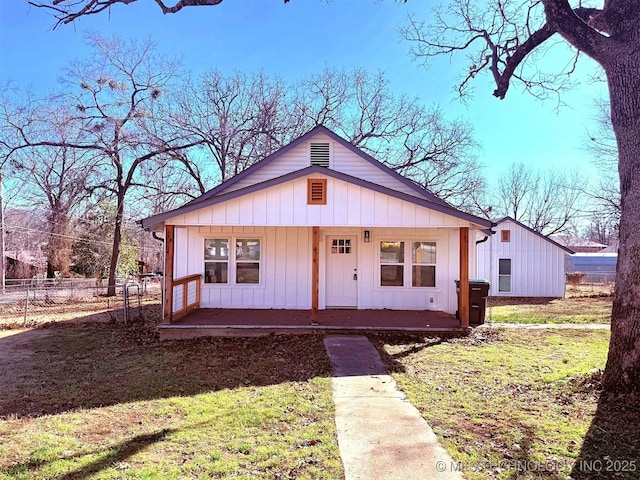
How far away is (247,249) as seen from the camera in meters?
10.7

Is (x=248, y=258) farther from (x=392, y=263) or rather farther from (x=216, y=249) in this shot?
(x=392, y=263)

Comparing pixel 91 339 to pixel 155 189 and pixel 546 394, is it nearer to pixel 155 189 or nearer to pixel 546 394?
pixel 546 394

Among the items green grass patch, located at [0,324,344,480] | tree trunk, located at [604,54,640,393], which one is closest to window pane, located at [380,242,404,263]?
green grass patch, located at [0,324,344,480]

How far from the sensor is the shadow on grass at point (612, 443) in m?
3.16

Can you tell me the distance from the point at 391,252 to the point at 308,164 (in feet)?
10.9

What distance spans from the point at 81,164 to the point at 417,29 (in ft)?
59.1

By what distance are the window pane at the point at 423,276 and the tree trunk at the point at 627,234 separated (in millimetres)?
5823

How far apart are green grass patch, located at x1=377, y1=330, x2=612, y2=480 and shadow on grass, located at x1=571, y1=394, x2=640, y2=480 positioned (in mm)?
75

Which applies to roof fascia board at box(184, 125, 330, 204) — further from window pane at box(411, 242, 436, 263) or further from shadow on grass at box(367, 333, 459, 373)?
shadow on grass at box(367, 333, 459, 373)

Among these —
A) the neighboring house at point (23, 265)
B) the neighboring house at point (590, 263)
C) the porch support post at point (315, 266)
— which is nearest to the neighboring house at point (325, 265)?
the porch support post at point (315, 266)

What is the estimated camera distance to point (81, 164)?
20.2 meters

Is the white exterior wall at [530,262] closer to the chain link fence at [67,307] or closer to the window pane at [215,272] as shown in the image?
the window pane at [215,272]

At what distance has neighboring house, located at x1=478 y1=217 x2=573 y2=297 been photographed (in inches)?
773

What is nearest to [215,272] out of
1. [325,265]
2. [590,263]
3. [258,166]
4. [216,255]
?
[216,255]
